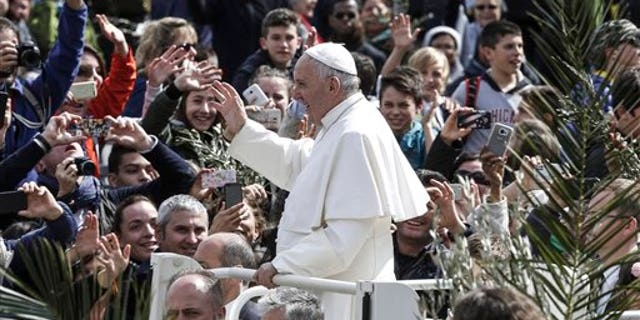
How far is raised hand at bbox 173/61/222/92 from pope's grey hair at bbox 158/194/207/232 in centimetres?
138

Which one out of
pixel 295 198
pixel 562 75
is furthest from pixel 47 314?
pixel 295 198

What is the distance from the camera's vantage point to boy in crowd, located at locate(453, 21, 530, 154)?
13328mm

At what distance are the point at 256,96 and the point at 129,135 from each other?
1208mm

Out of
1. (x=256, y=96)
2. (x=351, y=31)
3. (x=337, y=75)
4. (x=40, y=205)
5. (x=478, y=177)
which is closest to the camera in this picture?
(x=337, y=75)

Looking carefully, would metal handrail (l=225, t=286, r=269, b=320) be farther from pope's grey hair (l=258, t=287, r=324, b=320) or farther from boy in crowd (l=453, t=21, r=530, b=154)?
boy in crowd (l=453, t=21, r=530, b=154)

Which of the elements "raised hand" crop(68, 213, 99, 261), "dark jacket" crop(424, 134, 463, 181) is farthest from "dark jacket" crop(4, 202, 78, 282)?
"dark jacket" crop(424, 134, 463, 181)

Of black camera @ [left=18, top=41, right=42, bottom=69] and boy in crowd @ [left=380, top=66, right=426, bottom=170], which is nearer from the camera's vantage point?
black camera @ [left=18, top=41, right=42, bottom=69]

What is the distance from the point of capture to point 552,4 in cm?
582

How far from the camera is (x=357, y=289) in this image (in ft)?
22.2

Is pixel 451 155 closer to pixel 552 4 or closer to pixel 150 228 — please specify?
pixel 150 228

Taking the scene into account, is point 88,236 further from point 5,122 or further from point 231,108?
point 5,122

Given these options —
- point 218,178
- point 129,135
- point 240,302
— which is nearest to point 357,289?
point 240,302

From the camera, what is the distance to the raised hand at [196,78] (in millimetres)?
11578

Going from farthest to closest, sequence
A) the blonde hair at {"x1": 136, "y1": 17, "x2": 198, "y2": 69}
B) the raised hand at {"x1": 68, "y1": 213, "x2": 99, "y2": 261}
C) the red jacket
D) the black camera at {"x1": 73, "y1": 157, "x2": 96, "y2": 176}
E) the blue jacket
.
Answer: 1. the blonde hair at {"x1": 136, "y1": 17, "x2": 198, "y2": 69}
2. the red jacket
3. the blue jacket
4. the black camera at {"x1": 73, "y1": 157, "x2": 96, "y2": 176}
5. the raised hand at {"x1": 68, "y1": 213, "x2": 99, "y2": 261}
